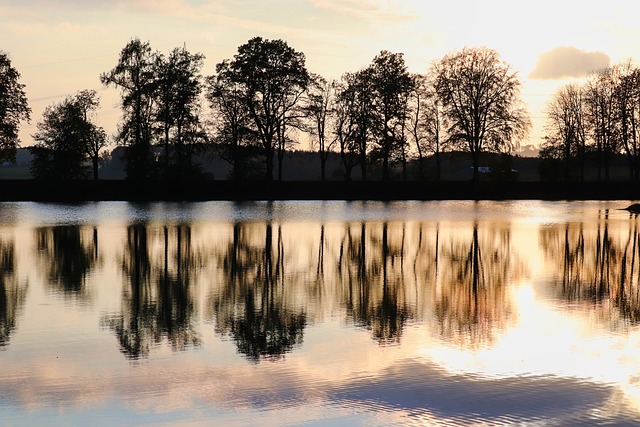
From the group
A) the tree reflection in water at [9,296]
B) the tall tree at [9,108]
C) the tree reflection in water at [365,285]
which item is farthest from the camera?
the tall tree at [9,108]

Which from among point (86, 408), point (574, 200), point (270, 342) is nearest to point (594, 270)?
A: point (270, 342)

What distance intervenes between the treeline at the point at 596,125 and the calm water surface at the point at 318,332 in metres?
64.9

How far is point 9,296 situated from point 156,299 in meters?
3.90

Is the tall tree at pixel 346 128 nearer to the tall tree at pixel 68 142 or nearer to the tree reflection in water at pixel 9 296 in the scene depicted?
the tall tree at pixel 68 142

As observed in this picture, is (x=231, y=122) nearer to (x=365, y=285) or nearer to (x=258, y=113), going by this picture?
(x=258, y=113)

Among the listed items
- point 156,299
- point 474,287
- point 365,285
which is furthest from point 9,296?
point 474,287

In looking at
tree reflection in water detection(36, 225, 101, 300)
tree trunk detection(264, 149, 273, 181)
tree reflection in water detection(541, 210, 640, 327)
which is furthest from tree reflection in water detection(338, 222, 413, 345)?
tree trunk detection(264, 149, 273, 181)

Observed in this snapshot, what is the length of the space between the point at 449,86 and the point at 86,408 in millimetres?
85095

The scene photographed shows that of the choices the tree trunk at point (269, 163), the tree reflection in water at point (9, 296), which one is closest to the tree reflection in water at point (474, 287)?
the tree reflection in water at point (9, 296)

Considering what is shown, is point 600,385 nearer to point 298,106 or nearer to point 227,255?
point 227,255

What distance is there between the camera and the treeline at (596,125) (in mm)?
98000

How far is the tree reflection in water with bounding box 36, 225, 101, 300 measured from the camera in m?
24.4

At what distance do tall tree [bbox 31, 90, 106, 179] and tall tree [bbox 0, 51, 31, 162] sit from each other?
26.0 feet

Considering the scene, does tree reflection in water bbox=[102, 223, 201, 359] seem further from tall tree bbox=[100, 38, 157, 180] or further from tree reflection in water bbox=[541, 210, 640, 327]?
tall tree bbox=[100, 38, 157, 180]
